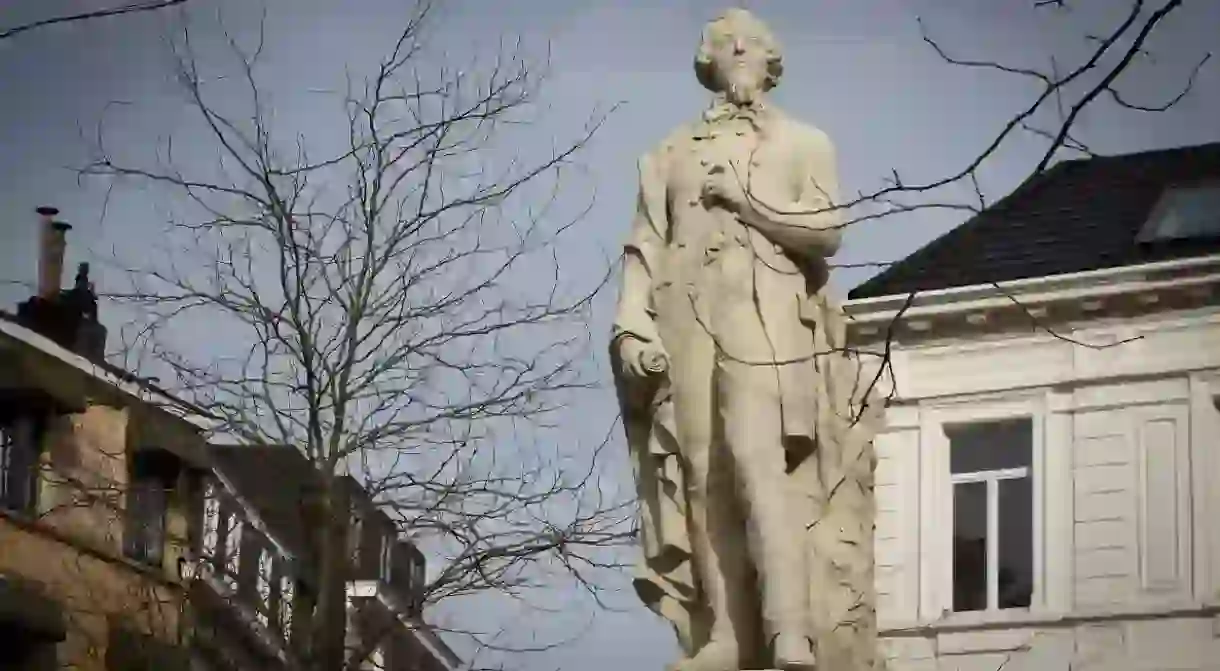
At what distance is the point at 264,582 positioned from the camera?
14883 millimetres

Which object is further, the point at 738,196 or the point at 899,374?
the point at 899,374

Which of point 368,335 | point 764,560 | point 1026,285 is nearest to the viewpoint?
point 764,560

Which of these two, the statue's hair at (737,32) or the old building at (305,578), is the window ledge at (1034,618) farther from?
the statue's hair at (737,32)

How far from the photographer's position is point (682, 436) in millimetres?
8859

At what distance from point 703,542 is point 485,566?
4.63 meters

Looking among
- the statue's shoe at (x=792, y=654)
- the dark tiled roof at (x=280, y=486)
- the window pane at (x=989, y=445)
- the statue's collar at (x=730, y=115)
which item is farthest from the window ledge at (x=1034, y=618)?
the statue's shoe at (x=792, y=654)

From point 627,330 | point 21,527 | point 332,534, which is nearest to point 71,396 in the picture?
point 21,527

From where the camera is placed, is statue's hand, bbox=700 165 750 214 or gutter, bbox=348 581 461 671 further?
gutter, bbox=348 581 461 671

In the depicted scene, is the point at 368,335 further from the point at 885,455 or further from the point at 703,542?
the point at 885,455

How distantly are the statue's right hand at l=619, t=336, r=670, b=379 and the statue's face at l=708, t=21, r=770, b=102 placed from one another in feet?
3.57

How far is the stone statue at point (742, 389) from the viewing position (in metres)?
8.63

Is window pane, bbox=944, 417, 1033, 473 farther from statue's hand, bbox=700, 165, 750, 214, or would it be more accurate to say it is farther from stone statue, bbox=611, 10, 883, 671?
statue's hand, bbox=700, 165, 750, 214

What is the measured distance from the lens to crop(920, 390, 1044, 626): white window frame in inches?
932

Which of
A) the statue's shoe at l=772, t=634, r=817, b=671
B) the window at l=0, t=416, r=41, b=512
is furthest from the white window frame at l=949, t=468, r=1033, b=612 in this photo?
the statue's shoe at l=772, t=634, r=817, b=671
